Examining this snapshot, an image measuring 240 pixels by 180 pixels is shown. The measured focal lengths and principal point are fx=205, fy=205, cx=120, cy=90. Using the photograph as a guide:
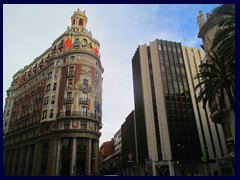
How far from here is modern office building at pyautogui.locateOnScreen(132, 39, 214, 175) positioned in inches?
2128

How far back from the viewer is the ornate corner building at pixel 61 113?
4272cm

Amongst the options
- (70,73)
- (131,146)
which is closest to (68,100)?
(70,73)

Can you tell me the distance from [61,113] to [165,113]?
2938cm

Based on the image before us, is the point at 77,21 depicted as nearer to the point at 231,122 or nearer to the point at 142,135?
the point at 142,135

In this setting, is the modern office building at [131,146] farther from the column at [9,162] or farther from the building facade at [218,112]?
the building facade at [218,112]

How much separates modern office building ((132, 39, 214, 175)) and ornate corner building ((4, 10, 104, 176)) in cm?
1680

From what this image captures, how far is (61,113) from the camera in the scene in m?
45.7

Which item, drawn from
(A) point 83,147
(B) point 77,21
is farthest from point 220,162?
(B) point 77,21

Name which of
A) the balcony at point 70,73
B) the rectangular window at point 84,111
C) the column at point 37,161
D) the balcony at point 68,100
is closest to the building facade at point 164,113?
the rectangular window at point 84,111

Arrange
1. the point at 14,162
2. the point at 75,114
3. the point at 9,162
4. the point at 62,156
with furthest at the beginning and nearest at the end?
the point at 9,162
the point at 14,162
the point at 75,114
the point at 62,156

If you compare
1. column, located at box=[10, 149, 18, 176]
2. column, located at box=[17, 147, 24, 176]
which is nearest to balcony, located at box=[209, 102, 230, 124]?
column, located at box=[17, 147, 24, 176]

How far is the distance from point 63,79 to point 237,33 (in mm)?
43464

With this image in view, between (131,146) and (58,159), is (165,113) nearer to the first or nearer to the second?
(131,146)

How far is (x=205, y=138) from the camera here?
57156 millimetres
